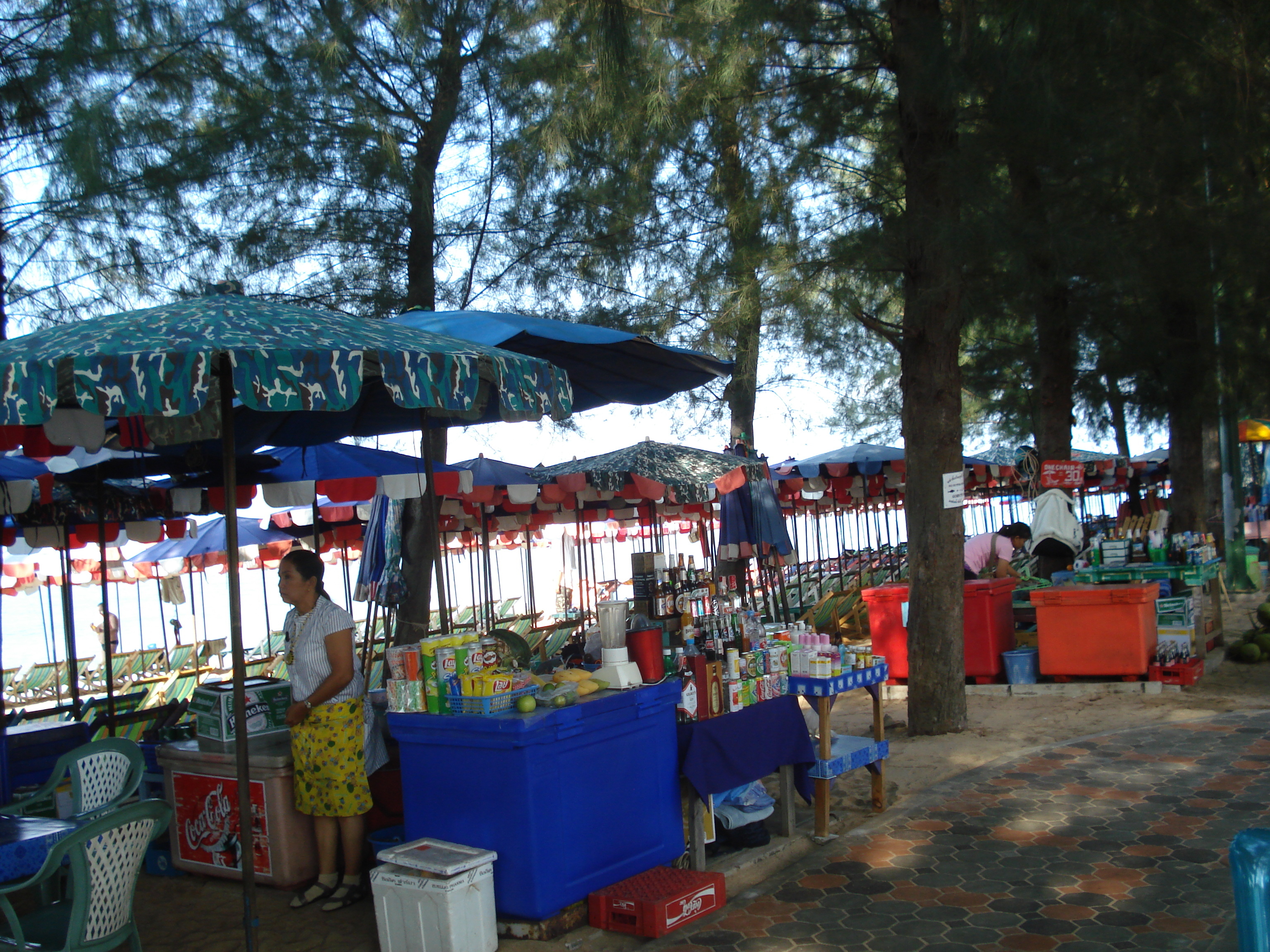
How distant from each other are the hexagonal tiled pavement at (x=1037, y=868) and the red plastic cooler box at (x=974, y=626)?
2.42 metres

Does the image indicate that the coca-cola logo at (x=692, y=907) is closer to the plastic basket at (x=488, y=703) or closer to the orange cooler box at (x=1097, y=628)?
the plastic basket at (x=488, y=703)

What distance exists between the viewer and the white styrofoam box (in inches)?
141

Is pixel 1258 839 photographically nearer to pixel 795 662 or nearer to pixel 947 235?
pixel 795 662

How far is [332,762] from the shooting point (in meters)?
4.36

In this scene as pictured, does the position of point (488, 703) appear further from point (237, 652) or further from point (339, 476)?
point (339, 476)

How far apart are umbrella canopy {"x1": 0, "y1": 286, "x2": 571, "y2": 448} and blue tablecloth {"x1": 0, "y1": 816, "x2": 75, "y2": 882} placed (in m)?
1.38

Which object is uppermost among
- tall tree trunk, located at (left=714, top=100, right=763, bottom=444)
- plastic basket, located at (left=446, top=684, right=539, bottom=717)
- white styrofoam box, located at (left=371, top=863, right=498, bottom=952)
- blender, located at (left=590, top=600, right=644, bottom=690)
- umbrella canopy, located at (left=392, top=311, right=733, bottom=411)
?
tall tree trunk, located at (left=714, top=100, right=763, bottom=444)

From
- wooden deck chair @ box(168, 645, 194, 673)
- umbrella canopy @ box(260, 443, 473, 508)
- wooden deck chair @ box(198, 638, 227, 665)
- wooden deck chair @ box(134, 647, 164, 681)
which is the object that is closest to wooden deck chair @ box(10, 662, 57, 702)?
wooden deck chair @ box(134, 647, 164, 681)

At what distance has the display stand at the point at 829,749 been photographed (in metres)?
4.98

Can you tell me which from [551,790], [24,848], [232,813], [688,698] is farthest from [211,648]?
[551,790]

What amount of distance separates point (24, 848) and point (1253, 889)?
11.4 ft

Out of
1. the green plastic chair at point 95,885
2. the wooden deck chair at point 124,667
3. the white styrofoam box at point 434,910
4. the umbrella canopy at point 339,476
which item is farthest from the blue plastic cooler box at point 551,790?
the wooden deck chair at point 124,667

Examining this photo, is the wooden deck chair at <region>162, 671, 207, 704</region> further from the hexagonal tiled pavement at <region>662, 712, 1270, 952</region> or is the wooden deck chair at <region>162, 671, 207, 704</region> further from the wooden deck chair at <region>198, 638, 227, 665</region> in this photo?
the hexagonal tiled pavement at <region>662, 712, 1270, 952</region>

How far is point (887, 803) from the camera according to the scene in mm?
5672
